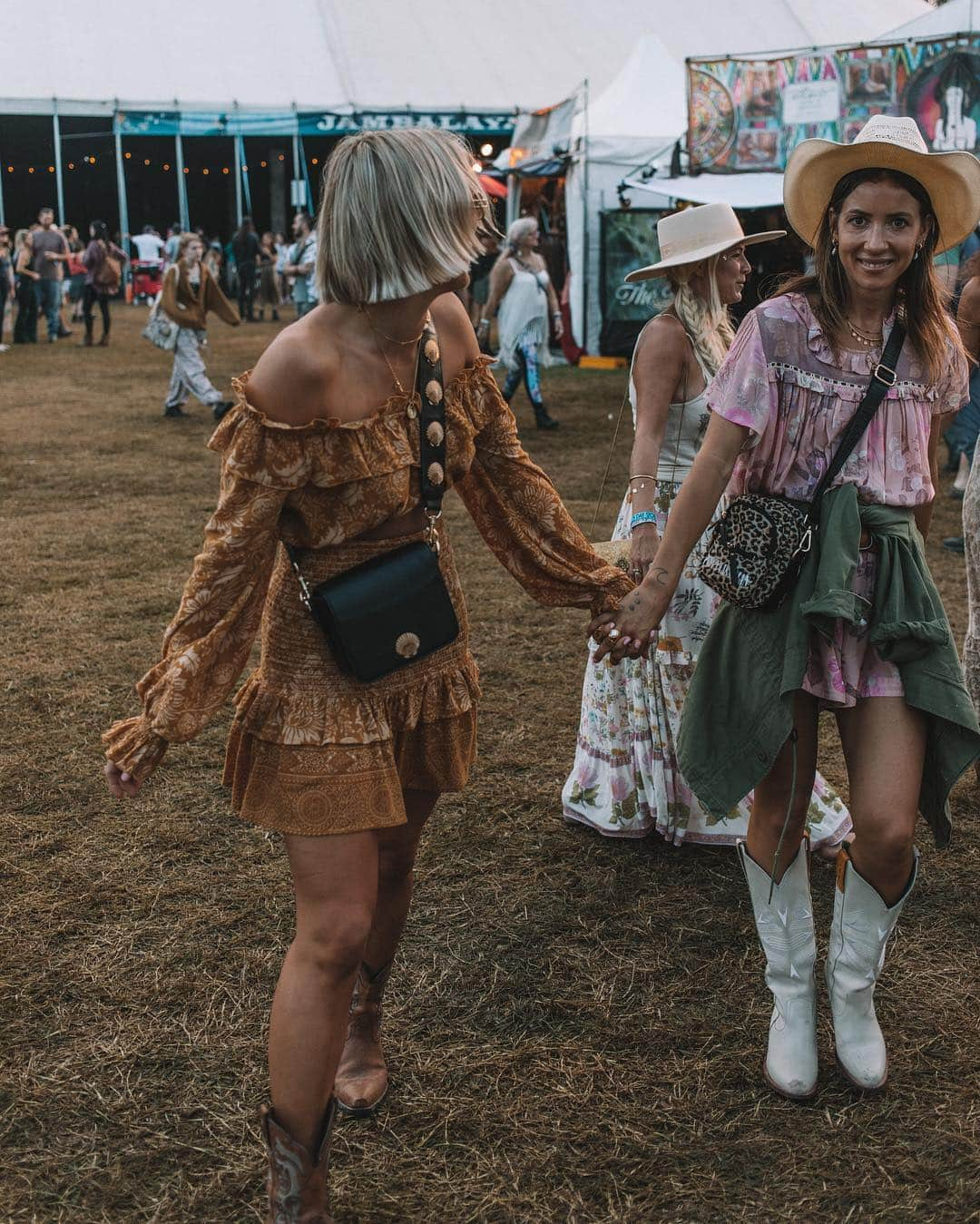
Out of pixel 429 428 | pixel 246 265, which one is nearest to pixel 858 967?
pixel 429 428

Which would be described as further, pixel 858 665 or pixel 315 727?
pixel 858 665

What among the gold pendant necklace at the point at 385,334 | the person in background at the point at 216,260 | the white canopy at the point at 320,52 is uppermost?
the white canopy at the point at 320,52

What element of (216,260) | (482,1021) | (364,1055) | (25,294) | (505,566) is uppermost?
(216,260)

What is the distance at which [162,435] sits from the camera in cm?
1223

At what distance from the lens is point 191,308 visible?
12680mm

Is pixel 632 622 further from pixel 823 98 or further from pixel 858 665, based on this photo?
pixel 823 98

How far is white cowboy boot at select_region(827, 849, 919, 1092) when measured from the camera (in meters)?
2.64

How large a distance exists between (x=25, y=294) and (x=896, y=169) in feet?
68.6

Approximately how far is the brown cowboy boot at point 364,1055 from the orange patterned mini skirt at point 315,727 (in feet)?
1.87

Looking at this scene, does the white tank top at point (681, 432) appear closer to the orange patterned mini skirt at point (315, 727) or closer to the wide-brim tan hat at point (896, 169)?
the wide-brim tan hat at point (896, 169)

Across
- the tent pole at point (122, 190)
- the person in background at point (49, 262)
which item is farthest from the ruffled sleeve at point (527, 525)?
the tent pole at point (122, 190)

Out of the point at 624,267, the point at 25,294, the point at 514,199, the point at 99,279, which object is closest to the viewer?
the point at 624,267

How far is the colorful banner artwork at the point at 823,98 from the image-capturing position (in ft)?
38.3

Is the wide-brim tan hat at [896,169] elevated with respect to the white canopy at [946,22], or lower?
lower
